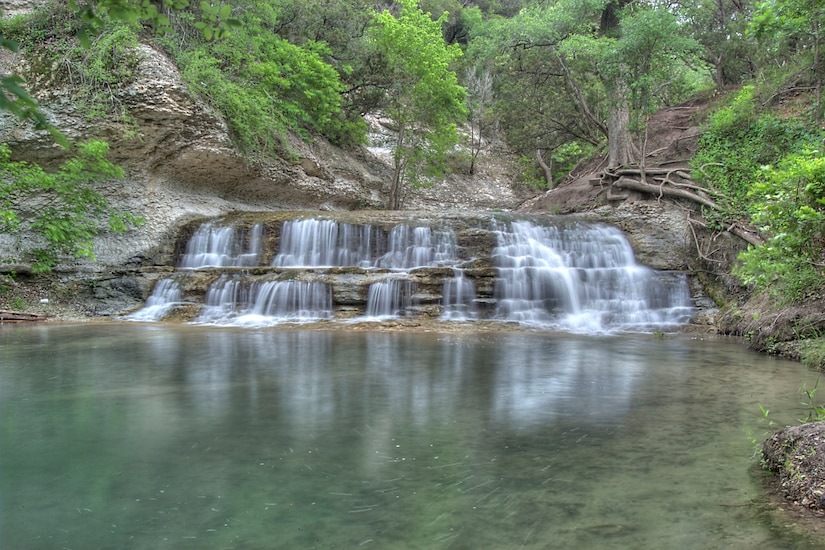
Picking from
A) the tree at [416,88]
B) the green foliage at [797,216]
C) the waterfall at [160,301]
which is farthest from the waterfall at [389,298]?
the tree at [416,88]

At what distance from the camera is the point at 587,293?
12.2 metres

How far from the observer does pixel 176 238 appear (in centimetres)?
1496

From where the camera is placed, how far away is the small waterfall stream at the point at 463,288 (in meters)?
11.6

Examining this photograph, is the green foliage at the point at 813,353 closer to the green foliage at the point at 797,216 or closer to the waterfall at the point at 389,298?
the green foliage at the point at 797,216

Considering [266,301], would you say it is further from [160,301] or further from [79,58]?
[79,58]

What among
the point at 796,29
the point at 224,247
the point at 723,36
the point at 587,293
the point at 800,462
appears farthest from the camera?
the point at 723,36

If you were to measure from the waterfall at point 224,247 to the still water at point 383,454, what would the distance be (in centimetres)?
796

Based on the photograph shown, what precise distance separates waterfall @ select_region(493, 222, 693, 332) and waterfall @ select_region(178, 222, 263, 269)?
6.60 metres

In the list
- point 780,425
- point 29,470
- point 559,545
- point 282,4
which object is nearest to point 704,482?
point 559,545

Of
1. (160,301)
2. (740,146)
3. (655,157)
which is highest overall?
(655,157)

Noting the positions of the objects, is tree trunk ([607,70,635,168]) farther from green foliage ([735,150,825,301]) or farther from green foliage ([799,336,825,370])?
green foliage ([735,150,825,301])

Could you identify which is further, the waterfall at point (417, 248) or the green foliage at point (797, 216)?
the waterfall at point (417, 248)

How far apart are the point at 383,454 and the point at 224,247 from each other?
493 inches

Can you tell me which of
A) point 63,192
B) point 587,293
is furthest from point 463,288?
point 63,192
